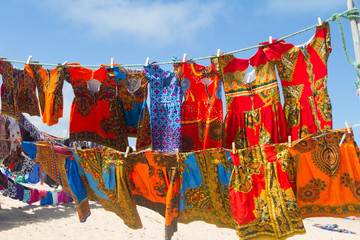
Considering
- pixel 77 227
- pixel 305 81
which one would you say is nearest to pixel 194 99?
pixel 305 81

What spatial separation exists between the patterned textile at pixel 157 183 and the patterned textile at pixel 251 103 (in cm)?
68

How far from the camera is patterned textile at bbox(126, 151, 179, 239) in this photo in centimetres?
325

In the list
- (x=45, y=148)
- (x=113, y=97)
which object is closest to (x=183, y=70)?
(x=113, y=97)

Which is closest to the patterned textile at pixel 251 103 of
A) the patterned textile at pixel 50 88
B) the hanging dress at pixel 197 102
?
the hanging dress at pixel 197 102

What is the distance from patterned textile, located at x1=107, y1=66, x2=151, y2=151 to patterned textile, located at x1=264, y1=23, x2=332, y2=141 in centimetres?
145

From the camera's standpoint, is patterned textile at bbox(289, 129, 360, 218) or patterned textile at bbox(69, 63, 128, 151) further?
patterned textile at bbox(69, 63, 128, 151)

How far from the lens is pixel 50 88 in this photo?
3.66m

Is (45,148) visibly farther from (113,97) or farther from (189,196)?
(189,196)

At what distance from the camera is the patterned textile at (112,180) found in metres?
3.46

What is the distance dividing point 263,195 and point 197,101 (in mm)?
1207

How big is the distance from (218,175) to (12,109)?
2577 mm

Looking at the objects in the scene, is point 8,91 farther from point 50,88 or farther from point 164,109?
point 164,109

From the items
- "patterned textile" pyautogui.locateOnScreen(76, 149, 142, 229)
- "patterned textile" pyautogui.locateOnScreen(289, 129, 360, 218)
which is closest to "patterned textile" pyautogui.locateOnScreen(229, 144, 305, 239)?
"patterned textile" pyautogui.locateOnScreen(289, 129, 360, 218)

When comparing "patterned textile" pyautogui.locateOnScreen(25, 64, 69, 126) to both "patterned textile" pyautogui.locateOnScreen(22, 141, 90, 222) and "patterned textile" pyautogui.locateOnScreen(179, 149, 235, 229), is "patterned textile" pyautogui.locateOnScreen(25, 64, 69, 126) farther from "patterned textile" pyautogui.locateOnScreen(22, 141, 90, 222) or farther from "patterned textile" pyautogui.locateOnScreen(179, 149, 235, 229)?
"patterned textile" pyautogui.locateOnScreen(179, 149, 235, 229)
